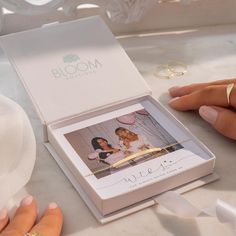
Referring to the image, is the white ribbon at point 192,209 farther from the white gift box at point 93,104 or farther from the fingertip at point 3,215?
the fingertip at point 3,215

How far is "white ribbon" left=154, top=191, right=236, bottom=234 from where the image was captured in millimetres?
618

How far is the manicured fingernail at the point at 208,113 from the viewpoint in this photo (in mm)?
750

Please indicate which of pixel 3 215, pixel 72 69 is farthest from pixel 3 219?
pixel 72 69

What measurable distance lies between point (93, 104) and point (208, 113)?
0.16 meters

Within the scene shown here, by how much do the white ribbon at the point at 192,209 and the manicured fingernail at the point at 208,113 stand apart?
5.7 inches

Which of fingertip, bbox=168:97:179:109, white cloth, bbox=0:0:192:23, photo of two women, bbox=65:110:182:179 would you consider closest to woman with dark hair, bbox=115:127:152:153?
photo of two women, bbox=65:110:182:179

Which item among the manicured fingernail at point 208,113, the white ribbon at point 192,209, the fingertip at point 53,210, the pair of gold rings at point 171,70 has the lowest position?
the fingertip at point 53,210

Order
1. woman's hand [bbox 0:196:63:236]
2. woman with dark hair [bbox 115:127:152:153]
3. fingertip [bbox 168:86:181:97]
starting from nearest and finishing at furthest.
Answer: woman's hand [bbox 0:196:63:236] → woman with dark hair [bbox 115:127:152:153] → fingertip [bbox 168:86:181:97]

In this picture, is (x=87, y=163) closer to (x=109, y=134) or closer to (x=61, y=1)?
(x=109, y=134)

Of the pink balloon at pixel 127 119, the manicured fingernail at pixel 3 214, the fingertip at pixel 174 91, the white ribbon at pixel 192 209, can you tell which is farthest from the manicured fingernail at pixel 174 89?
the manicured fingernail at pixel 3 214

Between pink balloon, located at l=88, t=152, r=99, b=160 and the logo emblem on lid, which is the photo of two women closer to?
pink balloon, located at l=88, t=152, r=99, b=160

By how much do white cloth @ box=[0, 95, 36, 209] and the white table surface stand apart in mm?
19

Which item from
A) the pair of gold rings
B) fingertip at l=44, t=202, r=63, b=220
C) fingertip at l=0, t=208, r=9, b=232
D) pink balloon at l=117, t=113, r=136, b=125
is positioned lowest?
fingertip at l=0, t=208, r=9, b=232

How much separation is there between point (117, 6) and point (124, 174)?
358 mm
